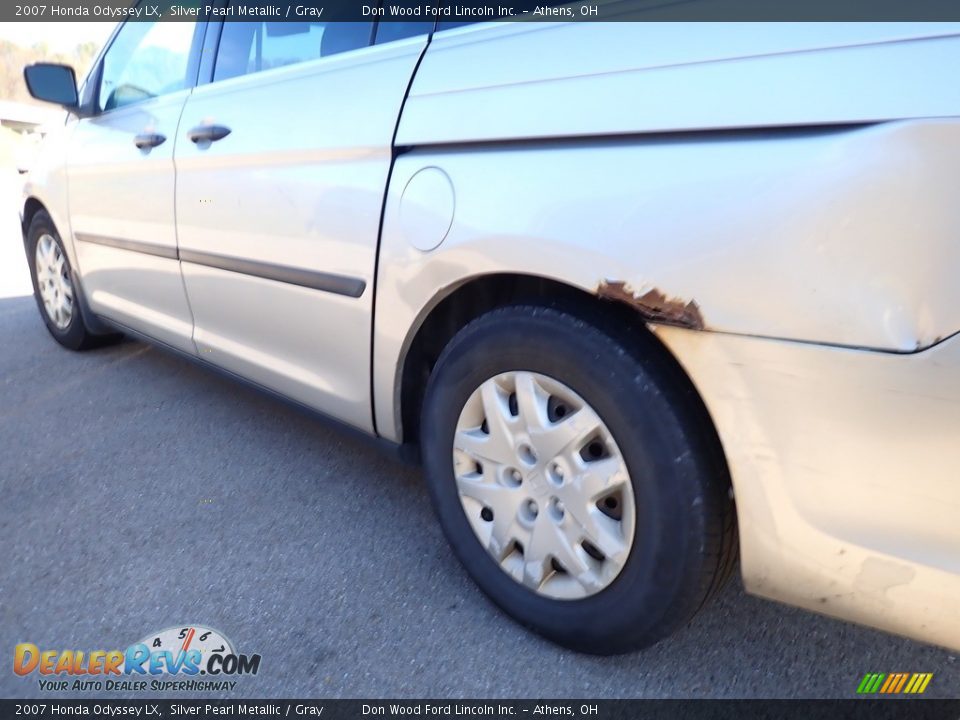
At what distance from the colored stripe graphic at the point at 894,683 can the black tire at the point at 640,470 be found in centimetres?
47

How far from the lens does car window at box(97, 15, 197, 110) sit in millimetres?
2676

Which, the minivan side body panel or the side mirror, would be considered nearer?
the minivan side body panel

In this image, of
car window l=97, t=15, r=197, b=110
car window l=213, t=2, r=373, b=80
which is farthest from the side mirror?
car window l=213, t=2, r=373, b=80

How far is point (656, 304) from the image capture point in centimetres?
124

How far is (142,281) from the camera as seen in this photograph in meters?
2.88

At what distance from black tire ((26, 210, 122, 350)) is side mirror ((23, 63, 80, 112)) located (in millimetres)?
684

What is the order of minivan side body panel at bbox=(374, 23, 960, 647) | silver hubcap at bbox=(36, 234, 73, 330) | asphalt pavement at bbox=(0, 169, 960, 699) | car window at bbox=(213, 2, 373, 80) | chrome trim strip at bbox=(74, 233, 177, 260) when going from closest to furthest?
1. minivan side body panel at bbox=(374, 23, 960, 647)
2. asphalt pavement at bbox=(0, 169, 960, 699)
3. car window at bbox=(213, 2, 373, 80)
4. chrome trim strip at bbox=(74, 233, 177, 260)
5. silver hubcap at bbox=(36, 234, 73, 330)

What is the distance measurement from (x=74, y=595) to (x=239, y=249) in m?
1.10

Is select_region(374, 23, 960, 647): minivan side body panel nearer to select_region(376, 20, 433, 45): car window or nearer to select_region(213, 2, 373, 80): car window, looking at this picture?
select_region(376, 20, 433, 45): car window

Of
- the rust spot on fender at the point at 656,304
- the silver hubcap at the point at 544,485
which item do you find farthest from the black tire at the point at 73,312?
the rust spot on fender at the point at 656,304

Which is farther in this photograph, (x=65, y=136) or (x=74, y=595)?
(x=65, y=136)

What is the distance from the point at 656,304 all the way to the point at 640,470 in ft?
1.10

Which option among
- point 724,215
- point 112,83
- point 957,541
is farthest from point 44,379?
point 957,541

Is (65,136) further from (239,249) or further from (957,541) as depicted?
(957,541)
